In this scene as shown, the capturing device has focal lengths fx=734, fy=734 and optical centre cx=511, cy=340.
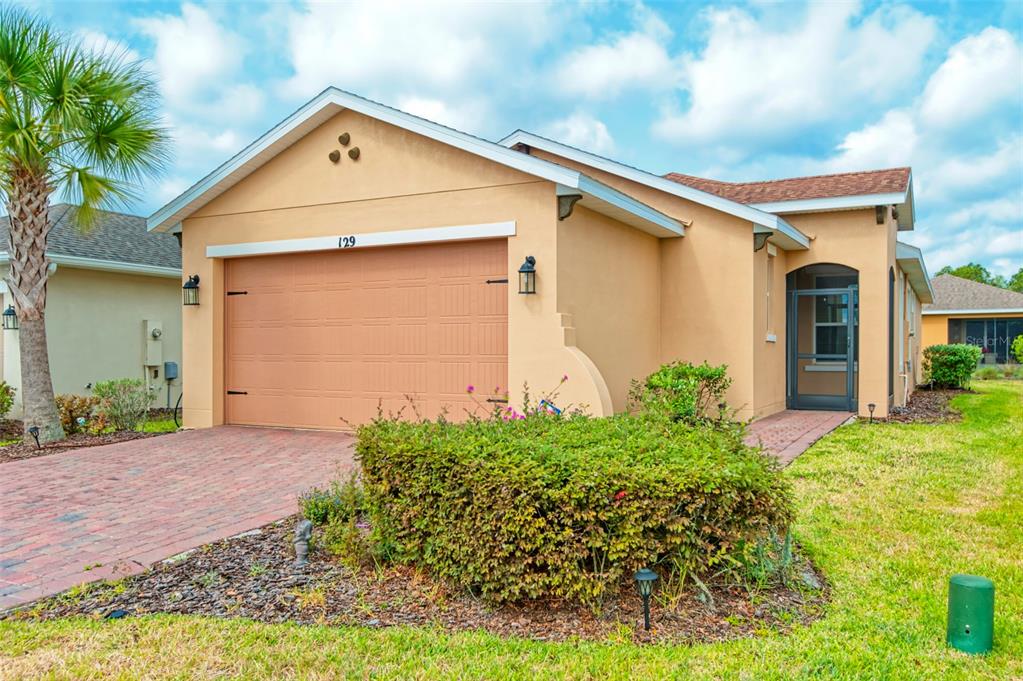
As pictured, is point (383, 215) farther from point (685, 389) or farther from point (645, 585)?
point (645, 585)

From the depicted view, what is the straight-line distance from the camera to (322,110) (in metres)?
10.8

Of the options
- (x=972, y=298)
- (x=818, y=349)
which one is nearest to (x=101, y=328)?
(x=818, y=349)

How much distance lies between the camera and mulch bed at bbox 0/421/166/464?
9898 millimetres

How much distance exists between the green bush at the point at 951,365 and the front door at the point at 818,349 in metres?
8.59

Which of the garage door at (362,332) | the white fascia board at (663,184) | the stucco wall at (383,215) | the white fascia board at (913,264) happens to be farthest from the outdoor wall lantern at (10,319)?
the white fascia board at (913,264)

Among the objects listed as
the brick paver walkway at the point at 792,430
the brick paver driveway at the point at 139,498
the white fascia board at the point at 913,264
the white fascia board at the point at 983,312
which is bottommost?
the brick paver driveway at the point at 139,498

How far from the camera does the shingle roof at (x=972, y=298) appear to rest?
30.0 metres

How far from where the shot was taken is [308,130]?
1117 centimetres

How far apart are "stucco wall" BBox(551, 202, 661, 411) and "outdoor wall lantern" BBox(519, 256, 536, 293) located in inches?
13.7

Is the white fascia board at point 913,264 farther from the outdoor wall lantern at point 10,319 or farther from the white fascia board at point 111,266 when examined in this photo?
the outdoor wall lantern at point 10,319

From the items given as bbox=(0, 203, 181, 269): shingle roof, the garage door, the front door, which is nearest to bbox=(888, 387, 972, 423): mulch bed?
the front door

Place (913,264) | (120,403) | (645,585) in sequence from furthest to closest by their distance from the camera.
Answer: (913,264) < (120,403) < (645,585)

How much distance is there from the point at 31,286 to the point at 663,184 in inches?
394

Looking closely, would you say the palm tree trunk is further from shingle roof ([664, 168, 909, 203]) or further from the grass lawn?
shingle roof ([664, 168, 909, 203])
